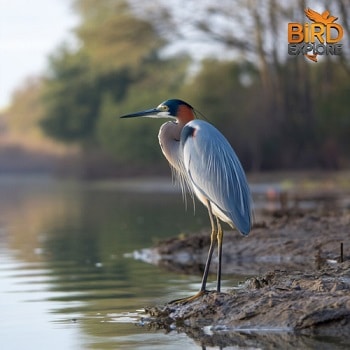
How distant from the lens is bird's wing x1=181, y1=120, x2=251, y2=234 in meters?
8.48

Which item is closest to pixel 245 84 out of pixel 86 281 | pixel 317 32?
pixel 317 32

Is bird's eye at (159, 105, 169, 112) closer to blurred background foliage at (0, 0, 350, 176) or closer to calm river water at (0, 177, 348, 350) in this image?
calm river water at (0, 177, 348, 350)

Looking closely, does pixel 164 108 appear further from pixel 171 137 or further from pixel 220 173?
pixel 220 173

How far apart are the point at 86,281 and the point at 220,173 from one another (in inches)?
108

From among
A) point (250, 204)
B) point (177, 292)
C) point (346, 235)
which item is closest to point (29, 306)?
point (177, 292)

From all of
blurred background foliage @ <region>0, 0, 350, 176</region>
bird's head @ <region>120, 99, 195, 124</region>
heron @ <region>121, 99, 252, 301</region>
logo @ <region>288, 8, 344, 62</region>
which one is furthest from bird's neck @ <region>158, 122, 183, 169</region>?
blurred background foliage @ <region>0, 0, 350, 176</region>

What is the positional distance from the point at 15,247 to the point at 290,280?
749 cm

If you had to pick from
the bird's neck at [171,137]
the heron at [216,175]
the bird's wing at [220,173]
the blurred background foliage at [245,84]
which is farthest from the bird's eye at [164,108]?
the blurred background foliage at [245,84]

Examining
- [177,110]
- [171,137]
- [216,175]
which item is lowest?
[216,175]

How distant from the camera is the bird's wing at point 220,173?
8477 mm

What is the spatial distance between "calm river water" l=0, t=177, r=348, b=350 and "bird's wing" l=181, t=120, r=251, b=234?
1.05 metres

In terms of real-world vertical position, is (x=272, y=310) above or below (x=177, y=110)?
below

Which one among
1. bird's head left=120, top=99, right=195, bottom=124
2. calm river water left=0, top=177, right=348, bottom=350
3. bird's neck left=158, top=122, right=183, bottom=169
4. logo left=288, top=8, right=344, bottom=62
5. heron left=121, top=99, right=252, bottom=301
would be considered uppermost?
logo left=288, top=8, right=344, bottom=62

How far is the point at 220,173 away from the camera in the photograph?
8500mm
